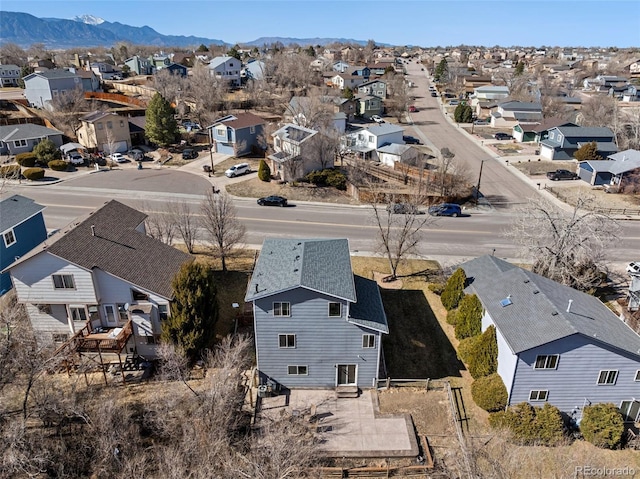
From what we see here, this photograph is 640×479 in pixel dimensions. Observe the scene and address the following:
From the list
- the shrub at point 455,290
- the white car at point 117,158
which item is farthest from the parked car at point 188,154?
the shrub at point 455,290

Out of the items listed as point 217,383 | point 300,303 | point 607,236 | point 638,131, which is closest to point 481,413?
point 300,303

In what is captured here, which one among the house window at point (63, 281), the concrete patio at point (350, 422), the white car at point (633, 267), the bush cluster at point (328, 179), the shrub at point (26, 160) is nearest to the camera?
the concrete patio at point (350, 422)

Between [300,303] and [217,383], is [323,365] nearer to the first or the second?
[300,303]

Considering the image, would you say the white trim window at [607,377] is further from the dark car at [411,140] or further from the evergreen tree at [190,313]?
the dark car at [411,140]

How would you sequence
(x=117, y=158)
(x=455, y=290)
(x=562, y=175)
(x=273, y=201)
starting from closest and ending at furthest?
(x=455, y=290) → (x=273, y=201) → (x=562, y=175) → (x=117, y=158)

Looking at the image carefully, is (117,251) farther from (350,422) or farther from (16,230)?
(350,422)

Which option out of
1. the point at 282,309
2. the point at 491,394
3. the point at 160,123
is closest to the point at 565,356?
the point at 491,394
